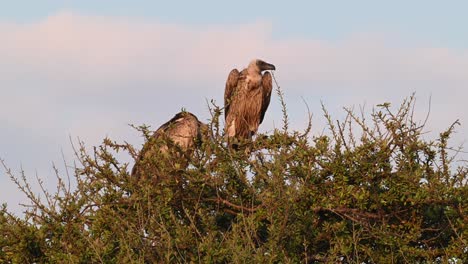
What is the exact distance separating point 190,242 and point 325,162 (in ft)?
4.00

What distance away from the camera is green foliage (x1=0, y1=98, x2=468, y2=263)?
7.01 meters

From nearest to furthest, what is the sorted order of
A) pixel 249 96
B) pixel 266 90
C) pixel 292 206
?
pixel 292 206, pixel 249 96, pixel 266 90

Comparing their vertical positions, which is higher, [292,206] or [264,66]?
[264,66]

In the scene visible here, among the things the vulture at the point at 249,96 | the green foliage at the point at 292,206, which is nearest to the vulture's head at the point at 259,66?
the vulture at the point at 249,96

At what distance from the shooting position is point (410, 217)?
24.1 feet

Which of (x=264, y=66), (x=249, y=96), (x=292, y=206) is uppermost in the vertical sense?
(x=264, y=66)

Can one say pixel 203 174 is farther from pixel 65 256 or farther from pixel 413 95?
pixel 413 95

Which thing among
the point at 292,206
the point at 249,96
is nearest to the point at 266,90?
the point at 249,96

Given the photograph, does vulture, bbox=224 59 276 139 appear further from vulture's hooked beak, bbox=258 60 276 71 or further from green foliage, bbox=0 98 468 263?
green foliage, bbox=0 98 468 263

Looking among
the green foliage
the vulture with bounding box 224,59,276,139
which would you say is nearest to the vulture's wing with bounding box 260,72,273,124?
the vulture with bounding box 224,59,276,139

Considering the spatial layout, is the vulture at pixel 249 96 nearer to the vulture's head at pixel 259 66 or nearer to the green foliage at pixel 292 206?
the vulture's head at pixel 259 66

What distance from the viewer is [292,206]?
6754mm

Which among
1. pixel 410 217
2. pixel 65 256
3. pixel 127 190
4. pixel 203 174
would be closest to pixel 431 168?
pixel 410 217

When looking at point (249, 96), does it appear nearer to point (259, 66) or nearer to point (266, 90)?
point (266, 90)
